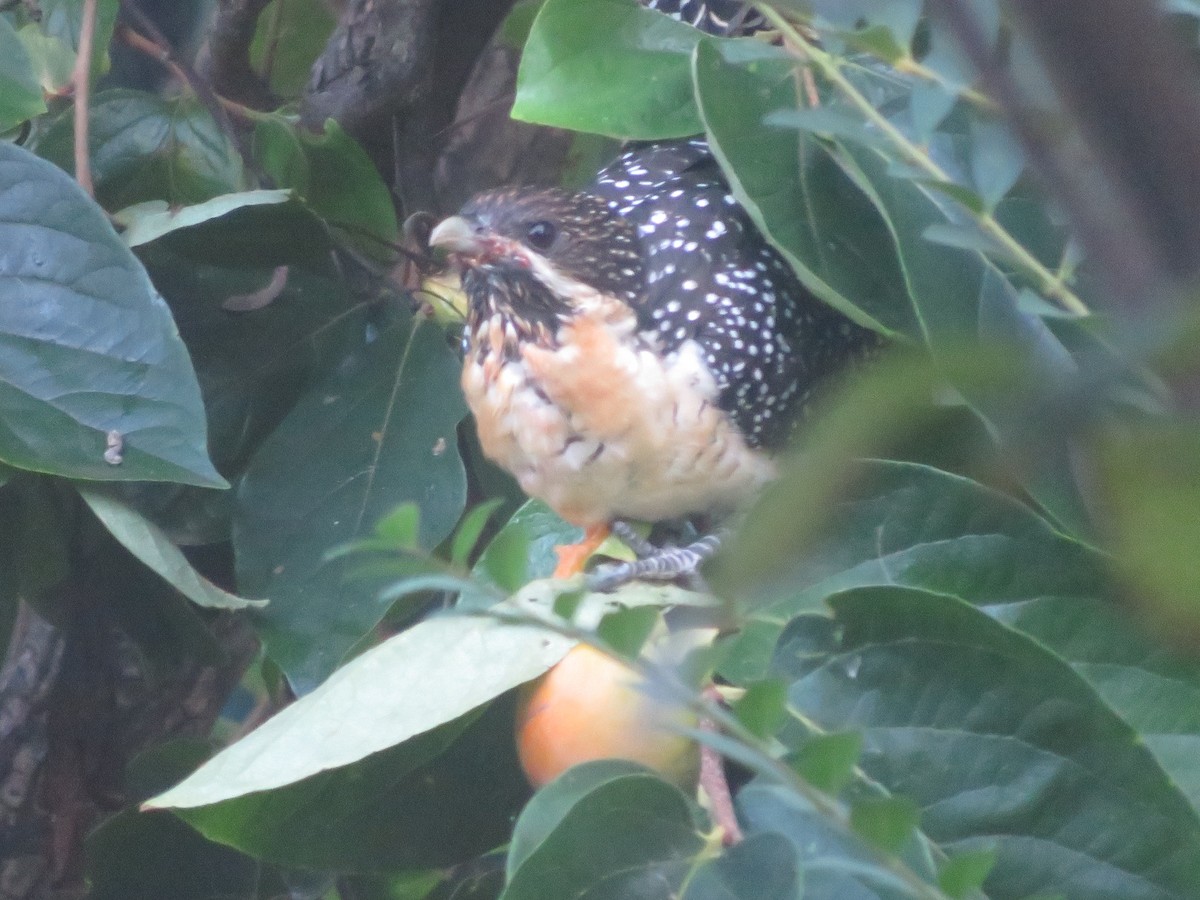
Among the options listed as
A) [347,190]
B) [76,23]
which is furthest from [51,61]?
[347,190]

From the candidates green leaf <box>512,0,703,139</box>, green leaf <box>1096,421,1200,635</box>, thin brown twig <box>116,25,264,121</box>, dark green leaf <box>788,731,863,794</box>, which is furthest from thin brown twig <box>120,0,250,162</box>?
green leaf <box>1096,421,1200,635</box>

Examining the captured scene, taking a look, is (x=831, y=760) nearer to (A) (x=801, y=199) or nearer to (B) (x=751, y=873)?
(B) (x=751, y=873)

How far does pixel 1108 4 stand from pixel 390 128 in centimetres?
130

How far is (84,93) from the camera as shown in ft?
3.93

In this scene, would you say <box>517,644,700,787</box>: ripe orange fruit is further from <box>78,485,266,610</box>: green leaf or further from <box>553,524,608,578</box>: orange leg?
<box>78,485,266,610</box>: green leaf

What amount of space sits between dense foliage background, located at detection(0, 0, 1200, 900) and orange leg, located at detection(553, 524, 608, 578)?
0.14ft

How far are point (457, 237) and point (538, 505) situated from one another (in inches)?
9.8

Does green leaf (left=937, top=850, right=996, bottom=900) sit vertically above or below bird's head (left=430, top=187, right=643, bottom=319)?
above

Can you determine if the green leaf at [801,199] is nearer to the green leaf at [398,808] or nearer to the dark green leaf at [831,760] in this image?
the green leaf at [398,808]

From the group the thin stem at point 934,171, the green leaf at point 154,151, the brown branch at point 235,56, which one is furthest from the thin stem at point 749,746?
the brown branch at point 235,56

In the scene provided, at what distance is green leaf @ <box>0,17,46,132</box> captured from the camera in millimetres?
1137

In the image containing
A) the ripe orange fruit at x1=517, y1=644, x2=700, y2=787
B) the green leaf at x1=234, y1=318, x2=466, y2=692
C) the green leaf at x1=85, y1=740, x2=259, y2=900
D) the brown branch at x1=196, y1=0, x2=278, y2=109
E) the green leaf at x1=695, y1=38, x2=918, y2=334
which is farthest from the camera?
the brown branch at x1=196, y1=0, x2=278, y2=109

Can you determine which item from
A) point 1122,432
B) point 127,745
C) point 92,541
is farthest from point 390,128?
point 1122,432

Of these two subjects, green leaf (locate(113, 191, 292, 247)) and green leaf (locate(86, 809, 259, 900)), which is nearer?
green leaf (locate(113, 191, 292, 247))
